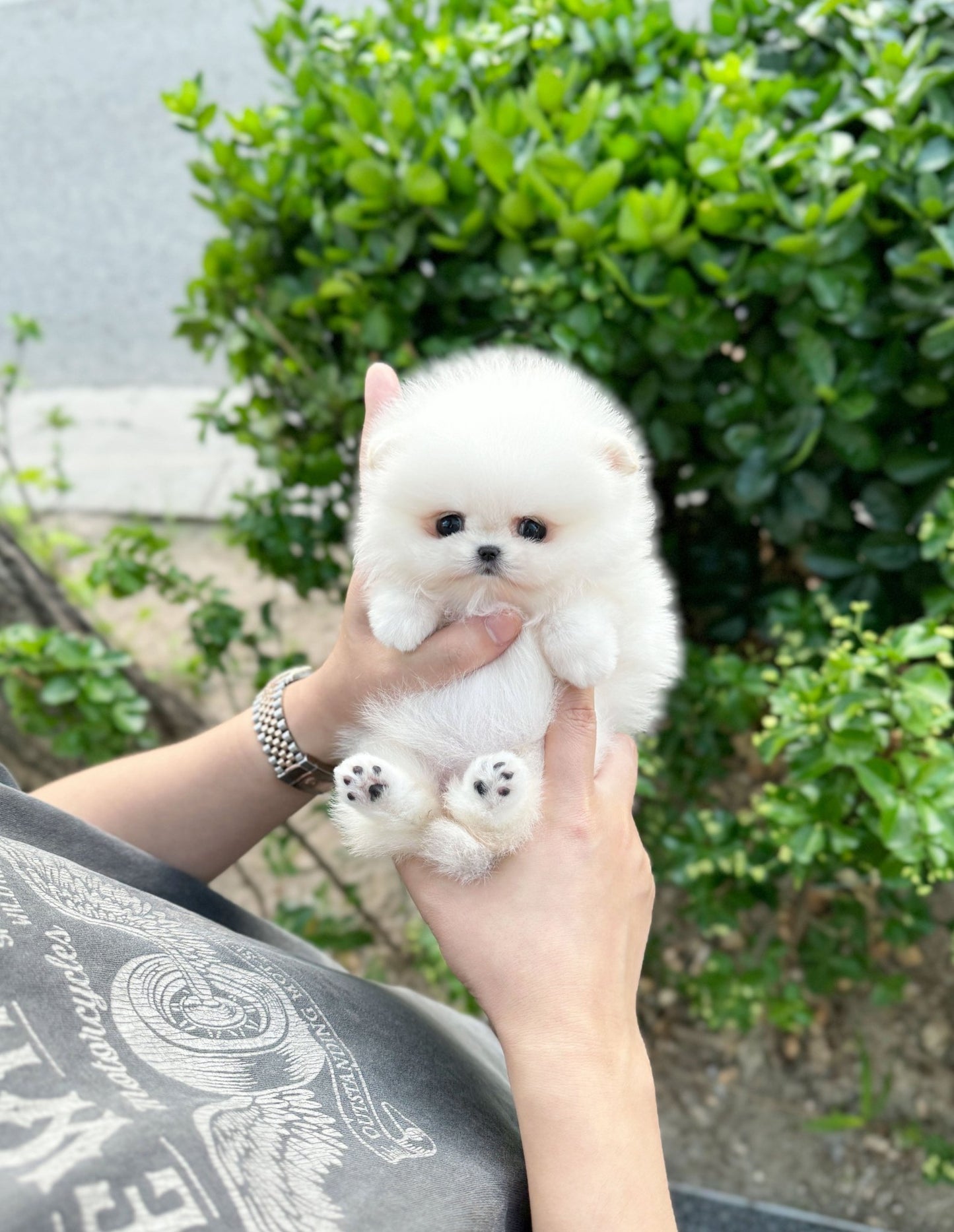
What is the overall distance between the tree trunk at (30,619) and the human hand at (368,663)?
61.7 inches

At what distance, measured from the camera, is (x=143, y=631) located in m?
4.18

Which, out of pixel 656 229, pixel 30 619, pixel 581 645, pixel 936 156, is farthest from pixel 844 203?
pixel 30 619

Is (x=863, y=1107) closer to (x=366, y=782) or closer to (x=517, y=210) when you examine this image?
(x=366, y=782)

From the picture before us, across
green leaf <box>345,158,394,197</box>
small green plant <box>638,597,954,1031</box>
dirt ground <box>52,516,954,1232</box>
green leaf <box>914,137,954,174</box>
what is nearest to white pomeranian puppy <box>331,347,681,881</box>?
small green plant <box>638,597,954,1031</box>

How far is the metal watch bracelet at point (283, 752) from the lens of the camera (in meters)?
1.63

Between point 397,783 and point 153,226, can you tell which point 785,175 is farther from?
point 153,226

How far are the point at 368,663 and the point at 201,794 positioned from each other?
1.43 feet

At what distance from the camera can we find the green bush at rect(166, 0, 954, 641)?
6.31 feet

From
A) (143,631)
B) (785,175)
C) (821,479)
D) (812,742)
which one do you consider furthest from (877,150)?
(143,631)

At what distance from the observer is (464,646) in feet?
4.55

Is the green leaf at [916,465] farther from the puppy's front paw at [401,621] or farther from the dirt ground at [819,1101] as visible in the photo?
the dirt ground at [819,1101]

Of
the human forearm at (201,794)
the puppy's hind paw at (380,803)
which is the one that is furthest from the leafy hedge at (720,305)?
the human forearm at (201,794)

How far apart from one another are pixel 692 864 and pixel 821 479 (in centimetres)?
99

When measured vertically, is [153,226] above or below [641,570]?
above
